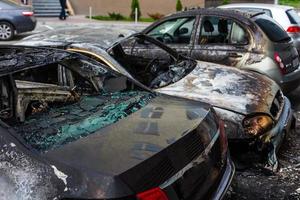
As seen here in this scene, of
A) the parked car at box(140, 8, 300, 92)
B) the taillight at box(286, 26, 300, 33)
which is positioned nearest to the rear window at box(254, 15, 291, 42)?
the parked car at box(140, 8, 300, 92)

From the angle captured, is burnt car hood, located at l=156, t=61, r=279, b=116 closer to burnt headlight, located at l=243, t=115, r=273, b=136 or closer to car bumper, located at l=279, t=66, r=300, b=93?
burnt headlight, located at l=243, t=115, r=273, b=136

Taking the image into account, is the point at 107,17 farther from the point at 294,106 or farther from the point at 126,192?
the point at 126,192

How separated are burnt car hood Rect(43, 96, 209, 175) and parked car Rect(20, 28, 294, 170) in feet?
4.27

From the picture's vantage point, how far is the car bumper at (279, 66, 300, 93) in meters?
7.54

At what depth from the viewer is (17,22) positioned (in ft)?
55.1

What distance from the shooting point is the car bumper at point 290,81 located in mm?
7543

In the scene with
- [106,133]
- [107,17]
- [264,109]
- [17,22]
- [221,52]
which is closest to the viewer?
[106,133]

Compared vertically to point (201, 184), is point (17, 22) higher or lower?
lower

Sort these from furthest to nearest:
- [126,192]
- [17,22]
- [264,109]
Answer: [17,22], [264,109], [126,192]

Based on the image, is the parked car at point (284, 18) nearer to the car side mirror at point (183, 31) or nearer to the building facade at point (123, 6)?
the car side mirror at point (183, 31)

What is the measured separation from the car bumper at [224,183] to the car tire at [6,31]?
1406cm

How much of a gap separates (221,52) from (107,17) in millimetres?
18267

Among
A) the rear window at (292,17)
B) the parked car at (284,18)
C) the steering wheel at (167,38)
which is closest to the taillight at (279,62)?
the steering wheel at (167,38)

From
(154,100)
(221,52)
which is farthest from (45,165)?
(221,52)
